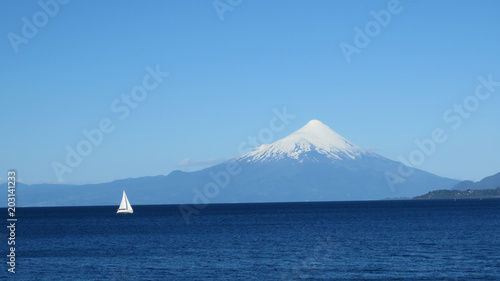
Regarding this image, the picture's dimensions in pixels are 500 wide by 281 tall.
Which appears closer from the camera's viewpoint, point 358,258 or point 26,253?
point 358,258

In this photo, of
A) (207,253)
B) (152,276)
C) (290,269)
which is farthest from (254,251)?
(152,276)

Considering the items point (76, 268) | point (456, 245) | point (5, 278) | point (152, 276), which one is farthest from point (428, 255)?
point (5, 278)

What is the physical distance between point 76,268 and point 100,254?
1279 cm

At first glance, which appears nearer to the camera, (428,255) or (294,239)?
(428,255)

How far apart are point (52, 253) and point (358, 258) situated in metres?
31.7

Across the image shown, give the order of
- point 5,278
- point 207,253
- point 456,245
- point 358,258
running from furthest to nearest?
point 456,245 < point 207,253 < point 358,258 < point 5,278

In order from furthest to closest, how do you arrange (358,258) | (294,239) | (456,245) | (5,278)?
(294,239)
(456,245)
(358,258)
(5,278)

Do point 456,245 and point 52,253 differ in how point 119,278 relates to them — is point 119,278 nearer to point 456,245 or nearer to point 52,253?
point 52,253

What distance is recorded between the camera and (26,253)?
70.3 metres

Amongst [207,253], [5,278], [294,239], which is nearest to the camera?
[5,278]

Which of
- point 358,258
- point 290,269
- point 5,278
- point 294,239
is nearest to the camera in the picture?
point 5,278

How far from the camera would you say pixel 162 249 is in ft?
238

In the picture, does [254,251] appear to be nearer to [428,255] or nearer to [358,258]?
[358,258]

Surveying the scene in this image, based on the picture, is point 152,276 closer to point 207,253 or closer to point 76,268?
point 76,268
